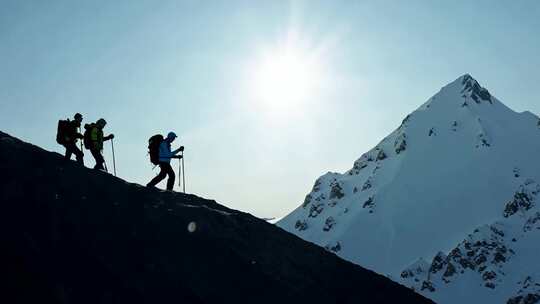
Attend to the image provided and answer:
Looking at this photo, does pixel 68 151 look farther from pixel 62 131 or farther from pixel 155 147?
pixel 155 147

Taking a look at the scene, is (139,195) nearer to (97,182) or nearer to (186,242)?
(97,182)

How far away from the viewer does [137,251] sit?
19047 millimetres

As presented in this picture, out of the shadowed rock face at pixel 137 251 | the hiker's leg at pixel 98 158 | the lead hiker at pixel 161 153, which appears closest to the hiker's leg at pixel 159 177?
the lead hiker at pixel 161 153

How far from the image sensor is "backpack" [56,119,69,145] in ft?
79.7

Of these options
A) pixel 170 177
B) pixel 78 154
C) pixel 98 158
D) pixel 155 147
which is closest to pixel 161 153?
pixel 155 147

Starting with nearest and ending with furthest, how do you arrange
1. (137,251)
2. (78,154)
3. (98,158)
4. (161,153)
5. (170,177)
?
(137,251) → (161,153) → (170,177) → (78,154) → (98,158)

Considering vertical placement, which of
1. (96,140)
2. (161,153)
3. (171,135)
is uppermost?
(96,140)

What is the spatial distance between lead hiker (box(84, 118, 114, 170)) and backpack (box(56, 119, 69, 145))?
2.72ft

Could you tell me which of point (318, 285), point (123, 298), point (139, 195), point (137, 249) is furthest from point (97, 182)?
point (318, 285)

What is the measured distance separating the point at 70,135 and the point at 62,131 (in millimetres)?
304

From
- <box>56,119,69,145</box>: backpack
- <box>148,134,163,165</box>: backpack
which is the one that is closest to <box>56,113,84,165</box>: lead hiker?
<box>56,119,69,145</box>: backpack

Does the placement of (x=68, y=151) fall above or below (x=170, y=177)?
above

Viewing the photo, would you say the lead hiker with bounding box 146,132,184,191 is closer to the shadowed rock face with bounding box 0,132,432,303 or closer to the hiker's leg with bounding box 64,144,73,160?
the shadowed rock face with bounding box 0,132,432,303

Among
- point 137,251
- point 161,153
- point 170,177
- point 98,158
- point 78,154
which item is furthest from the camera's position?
point 98,158
